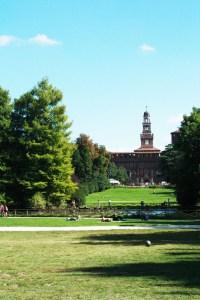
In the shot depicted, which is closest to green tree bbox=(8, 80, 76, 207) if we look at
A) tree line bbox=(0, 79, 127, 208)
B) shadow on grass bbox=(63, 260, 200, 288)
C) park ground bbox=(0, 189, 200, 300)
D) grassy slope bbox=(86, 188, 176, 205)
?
tree line bbox=(0, 79, 127, 208)

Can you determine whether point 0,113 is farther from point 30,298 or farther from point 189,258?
point 30,298

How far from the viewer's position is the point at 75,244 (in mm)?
25703

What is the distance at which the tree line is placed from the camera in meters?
62.0

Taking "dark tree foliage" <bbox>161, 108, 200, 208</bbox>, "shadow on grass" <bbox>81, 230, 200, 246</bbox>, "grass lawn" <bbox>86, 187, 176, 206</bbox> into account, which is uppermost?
"dark tree foliage" <bbox>161, 108, 200, 208</bbox>

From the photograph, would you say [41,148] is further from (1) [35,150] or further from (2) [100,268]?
(2) [100,268]

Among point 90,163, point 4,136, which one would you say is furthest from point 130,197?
point 4,136

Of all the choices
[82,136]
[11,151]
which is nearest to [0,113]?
[11,151]

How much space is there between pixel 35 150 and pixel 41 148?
2.37 ft

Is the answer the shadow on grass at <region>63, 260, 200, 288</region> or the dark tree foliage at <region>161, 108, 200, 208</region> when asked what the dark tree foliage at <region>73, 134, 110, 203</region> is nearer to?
the dark tree foliage at <region>161, 108, 200, 208</region>

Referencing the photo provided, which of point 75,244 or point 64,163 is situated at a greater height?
point 64,163

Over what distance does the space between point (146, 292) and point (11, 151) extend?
52.5 m

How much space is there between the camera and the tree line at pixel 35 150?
6197 centimetres

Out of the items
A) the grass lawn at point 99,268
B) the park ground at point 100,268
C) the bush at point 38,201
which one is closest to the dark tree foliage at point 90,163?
the bush at point 38,201

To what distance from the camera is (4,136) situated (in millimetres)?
64875
